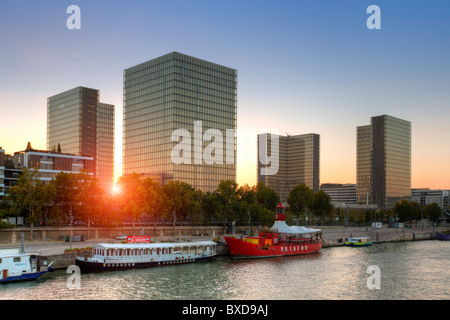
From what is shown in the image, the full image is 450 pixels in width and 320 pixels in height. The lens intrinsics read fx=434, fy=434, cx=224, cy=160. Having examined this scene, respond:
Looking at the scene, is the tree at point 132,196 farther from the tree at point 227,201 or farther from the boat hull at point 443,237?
the boat hull at point 443,237

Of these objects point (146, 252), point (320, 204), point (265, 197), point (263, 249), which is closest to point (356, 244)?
point (265, 197)

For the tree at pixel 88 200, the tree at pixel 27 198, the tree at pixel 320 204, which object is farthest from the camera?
the tree at pixel 320 204

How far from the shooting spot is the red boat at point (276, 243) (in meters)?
90.8

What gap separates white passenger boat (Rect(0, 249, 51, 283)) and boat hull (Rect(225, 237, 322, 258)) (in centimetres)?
4066

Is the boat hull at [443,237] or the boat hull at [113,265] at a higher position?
the boat hull at [113,265]

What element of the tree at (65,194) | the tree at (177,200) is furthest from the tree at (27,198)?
the tree at (177,200)

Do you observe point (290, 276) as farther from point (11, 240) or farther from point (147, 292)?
point (11, 240)

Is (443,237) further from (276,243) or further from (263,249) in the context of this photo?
(263,249)

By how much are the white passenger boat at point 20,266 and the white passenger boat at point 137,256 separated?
8427 millimetres

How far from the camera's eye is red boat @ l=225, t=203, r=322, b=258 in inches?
3575

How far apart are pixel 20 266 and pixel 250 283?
1202 inches

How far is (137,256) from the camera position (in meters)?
72.6
